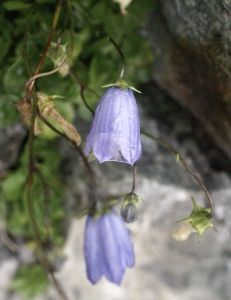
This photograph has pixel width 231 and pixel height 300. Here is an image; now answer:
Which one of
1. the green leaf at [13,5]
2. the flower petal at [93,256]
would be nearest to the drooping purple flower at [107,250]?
the flower petal at [93,256]

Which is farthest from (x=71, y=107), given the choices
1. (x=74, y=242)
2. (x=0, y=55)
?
(x=74, y=242)

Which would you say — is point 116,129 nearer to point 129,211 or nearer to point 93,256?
point 129,211

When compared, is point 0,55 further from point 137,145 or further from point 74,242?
point 74,242

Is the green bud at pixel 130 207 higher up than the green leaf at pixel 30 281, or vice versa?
the green bud at pixel 130 207

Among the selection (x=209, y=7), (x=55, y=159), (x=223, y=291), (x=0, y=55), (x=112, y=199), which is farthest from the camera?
(x=223, y=291)

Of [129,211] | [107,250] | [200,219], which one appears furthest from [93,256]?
[200,219]

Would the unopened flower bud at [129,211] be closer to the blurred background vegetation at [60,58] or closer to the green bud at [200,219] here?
the green bud at [200,219]
